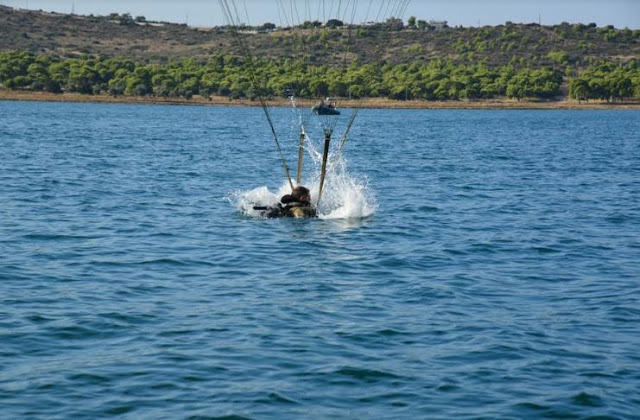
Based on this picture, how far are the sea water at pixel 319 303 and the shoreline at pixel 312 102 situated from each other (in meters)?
132

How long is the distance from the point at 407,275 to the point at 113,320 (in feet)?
24.7

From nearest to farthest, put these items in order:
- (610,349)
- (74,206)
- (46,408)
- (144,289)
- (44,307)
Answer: (46,408) < (610,349) < (44,307) < (144,289) < (74,206)

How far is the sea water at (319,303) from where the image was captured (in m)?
14.2

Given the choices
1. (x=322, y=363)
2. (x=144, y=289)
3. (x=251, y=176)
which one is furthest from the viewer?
(x=251, y=176)

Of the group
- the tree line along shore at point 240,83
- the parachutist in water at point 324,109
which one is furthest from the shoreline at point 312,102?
the parachutist in water at point 324,109

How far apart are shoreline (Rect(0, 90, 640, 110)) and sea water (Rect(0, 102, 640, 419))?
131943 millimetres

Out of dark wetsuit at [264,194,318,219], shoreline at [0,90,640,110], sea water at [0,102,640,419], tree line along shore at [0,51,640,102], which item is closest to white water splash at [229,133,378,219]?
sea water at [0,102,640,419]

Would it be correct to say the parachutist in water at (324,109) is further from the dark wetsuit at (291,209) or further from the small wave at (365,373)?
the small wave at (365,373)

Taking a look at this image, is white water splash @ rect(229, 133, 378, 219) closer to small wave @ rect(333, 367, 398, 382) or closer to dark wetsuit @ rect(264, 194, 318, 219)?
dark wetsuit @ rect(264, 194, 318, 219)

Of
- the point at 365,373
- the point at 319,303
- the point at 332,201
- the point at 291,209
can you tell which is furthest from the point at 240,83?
the point at 365,373

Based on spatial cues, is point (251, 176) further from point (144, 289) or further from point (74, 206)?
point (144, 289)

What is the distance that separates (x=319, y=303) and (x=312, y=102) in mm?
168365

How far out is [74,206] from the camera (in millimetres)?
34094

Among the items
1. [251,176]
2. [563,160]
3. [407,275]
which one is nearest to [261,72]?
[563,160]
